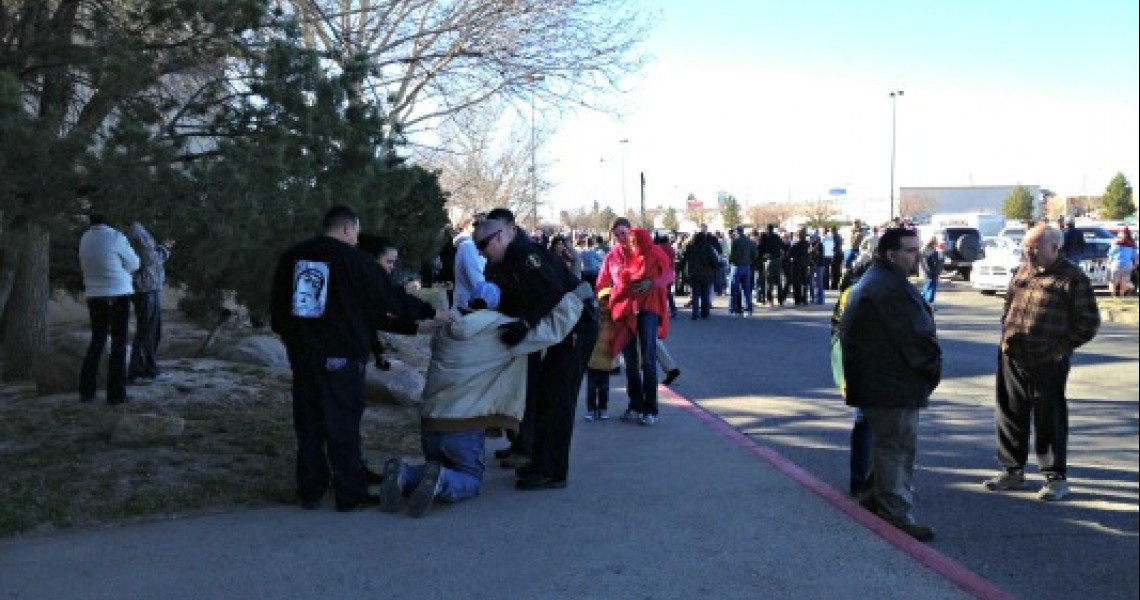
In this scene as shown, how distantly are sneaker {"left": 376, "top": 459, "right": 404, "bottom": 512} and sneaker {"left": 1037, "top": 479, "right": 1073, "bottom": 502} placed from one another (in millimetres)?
3955

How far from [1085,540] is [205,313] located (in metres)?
8.65

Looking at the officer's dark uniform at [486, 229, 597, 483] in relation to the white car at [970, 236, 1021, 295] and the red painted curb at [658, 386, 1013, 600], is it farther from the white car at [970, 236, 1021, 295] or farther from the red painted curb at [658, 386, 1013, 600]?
the white car at [970, 236, 1021, 295]

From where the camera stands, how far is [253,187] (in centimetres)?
661

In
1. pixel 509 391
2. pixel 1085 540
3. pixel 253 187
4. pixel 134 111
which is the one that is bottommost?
pixel 1085 540

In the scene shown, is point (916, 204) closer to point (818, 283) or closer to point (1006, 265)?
point (1006, 265)

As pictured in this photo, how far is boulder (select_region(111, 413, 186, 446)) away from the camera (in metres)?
7.11

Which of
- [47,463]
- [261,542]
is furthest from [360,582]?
[47,463]

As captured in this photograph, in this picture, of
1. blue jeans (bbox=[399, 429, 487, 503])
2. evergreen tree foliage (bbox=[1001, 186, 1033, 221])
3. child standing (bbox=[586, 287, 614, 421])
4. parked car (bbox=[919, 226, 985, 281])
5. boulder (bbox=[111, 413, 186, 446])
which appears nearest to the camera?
blue jeans (bbox=[399, 429, 487, 503])

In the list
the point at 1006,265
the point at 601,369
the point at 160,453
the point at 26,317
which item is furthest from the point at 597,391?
the point at 1006,265

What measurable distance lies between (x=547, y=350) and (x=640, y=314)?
2.18 m

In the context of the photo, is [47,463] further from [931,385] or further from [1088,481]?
[1088,481]

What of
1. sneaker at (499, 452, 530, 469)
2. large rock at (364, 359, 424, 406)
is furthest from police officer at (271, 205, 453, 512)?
large rock at (364, 359, 424, 406)

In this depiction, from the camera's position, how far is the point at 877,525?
215 inches

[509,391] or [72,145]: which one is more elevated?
[72,145]
